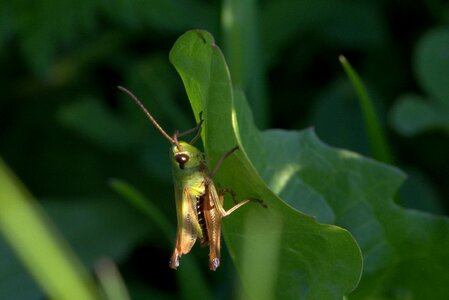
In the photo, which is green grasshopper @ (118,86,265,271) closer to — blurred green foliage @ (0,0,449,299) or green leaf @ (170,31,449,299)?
green leaf @ (170,31,449,299)

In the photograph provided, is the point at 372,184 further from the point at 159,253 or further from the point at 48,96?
the point at 48,96

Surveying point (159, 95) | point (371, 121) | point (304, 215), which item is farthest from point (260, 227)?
point (159, 95)

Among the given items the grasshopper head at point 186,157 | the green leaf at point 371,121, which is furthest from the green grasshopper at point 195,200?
the green leaf at point 371,121

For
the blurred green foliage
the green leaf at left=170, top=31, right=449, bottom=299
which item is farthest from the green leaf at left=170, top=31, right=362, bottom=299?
the blurred green foliage

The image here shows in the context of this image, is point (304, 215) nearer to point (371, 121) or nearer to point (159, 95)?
point (371, 121)

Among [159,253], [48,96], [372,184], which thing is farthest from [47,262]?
[48,96]

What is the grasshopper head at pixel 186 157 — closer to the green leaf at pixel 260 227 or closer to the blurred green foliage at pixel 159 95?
the green leaf at pixel 260 227

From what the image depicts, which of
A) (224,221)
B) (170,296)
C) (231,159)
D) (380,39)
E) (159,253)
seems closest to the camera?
(231,159)
